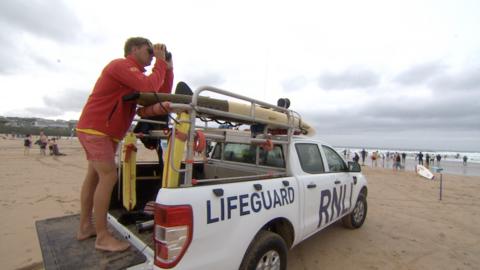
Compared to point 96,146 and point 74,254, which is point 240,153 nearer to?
point 96,146

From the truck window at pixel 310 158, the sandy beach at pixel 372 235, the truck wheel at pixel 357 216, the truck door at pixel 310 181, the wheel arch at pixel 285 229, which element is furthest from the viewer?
the truck wheel at pixel 357 216

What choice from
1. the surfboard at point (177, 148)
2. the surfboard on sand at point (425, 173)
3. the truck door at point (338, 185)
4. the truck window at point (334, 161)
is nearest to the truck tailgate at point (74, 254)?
the surfboard at point (177, 148)

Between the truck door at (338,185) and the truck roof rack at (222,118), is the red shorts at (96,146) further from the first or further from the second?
the truck door at (338,185)

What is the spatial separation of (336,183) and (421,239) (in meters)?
2.29

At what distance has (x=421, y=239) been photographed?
4527 millimetres

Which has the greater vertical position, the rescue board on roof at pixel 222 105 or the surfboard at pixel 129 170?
the rescue board on roof at pixel 222 105

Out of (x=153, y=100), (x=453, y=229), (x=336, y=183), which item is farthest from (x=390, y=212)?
(x=153, y=100)

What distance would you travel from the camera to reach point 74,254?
221cm

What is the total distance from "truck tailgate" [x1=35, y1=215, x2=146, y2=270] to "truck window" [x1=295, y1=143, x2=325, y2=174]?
2151 millimetres

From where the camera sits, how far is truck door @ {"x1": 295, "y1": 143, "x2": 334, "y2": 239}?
308 cm

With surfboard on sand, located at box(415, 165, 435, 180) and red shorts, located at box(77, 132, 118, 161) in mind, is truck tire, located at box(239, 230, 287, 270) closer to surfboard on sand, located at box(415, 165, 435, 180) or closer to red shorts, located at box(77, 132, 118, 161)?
red shorts, located at box(77, 132, 118, 161)

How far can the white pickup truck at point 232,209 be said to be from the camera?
181 centimetres

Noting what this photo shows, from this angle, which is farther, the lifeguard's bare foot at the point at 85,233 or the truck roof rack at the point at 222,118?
the lifeguard's bare foot at the point at 85,233

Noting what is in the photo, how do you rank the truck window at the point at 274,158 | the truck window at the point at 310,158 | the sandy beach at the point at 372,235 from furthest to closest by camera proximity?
the sandy beach at the point at 372,235
the truck window at the point at 274,158
the truck window at the point at 310,158
